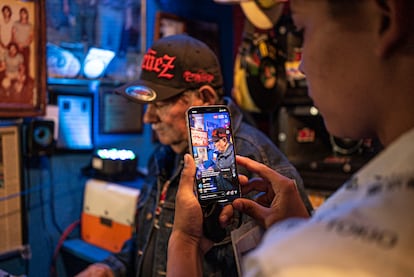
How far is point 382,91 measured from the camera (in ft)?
1.56

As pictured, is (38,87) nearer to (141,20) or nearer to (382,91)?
(141,20)

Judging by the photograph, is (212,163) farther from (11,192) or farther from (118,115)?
(118,115)

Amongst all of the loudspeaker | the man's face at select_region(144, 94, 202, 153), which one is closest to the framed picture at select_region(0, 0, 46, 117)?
the loudspeaker

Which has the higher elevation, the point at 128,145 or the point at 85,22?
the point at 85,22

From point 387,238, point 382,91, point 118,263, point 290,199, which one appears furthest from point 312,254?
point 118,263

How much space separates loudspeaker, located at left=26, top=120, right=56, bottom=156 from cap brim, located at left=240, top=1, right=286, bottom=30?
41.3 inches

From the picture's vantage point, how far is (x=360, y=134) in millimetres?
529

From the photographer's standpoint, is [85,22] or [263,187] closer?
[263,187]

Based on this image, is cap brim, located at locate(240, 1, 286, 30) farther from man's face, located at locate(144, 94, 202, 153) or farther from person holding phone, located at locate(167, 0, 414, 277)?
person holding phone, located at locate(167, 0, 414, 277)

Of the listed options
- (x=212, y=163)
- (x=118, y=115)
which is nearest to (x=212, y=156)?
(x=212, y=163)

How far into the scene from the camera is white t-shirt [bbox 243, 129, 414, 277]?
37 centimetres

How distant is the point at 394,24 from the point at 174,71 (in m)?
0.93

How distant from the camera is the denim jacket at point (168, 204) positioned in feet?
3.65

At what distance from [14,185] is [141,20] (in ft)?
3.32
